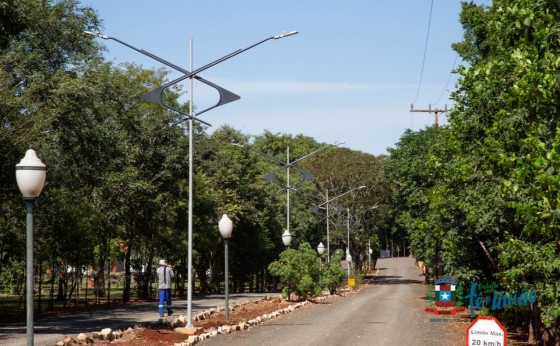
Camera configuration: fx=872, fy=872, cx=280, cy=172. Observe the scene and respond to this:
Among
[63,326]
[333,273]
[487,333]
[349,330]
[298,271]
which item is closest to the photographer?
[487,333]

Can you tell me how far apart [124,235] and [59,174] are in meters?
17.5

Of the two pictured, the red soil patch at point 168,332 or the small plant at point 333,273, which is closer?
the red soil patch at point 168,332

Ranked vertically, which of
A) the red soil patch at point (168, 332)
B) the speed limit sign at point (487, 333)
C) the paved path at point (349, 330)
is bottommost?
the paved path at point (349, 330)

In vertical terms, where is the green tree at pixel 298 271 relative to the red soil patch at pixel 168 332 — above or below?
above

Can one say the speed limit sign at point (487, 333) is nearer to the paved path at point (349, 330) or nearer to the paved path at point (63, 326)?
the paved path at point (63, 326)

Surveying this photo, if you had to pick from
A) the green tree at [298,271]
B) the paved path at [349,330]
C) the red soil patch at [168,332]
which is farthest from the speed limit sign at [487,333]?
the green tree at [298,271]

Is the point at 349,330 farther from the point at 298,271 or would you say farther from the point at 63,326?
the point at 298,271

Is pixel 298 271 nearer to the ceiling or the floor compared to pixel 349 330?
nearer to the ceiling

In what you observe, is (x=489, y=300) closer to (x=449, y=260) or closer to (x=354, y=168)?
(x=449, y=260)

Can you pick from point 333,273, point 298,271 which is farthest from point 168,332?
point 333,273

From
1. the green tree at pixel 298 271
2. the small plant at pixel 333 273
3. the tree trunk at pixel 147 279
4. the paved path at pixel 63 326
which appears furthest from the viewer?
the tree trunk at pixel 147 279

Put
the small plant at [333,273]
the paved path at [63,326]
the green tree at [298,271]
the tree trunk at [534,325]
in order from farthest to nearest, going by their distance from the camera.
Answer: the small plant at [333,273], the green tree at [298,271], the tree trunk at [534,325], the paved path at [63,326]

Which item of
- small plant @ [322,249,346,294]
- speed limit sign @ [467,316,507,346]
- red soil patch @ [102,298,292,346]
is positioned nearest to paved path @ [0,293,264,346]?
red soil patch @ [102,298,292,346]

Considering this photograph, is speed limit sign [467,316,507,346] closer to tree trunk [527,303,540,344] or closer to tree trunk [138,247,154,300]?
tree trunk [527,303,540,344]
